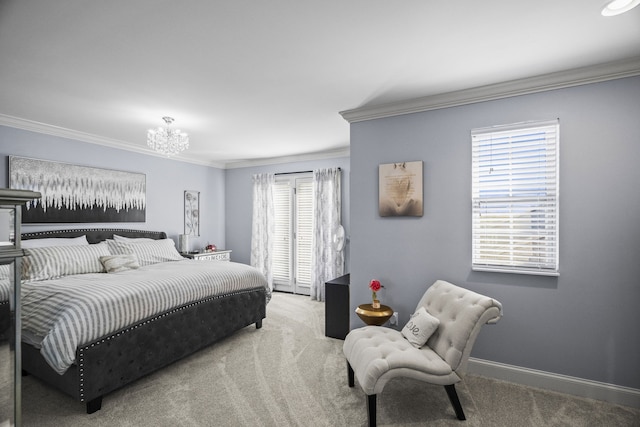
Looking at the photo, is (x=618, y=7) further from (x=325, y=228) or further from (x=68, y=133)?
(x=68, y=133)

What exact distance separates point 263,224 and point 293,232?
620 millimetres

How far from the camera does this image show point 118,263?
3.89 metres

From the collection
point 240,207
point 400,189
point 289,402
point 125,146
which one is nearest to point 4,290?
point 289,402

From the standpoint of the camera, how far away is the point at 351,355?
8.18ft

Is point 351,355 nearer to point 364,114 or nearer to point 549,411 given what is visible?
point 549,411

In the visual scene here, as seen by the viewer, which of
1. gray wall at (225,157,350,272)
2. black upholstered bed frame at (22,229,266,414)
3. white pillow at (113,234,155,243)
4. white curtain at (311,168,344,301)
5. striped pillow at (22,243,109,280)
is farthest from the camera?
gray wall at (225,157,350,272)

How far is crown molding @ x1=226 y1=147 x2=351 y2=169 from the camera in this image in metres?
5.54

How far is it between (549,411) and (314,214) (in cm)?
401

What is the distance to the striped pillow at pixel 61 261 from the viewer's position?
333cm

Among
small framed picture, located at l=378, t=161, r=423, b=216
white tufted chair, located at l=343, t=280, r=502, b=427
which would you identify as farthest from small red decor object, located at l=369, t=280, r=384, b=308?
small framed picture, located at l=378, t=161, r=423, b=216

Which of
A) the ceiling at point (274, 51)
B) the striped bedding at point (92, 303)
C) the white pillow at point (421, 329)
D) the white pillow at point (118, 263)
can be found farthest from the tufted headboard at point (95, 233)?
the white pillow at point (421, 329)

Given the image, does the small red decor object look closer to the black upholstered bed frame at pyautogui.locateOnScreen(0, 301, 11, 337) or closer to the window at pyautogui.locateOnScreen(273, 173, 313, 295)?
the black upholstered bed frame at pyautogui.locateOnScreen(0, 301, 11, 337)

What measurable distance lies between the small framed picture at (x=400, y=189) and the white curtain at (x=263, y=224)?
3238mm

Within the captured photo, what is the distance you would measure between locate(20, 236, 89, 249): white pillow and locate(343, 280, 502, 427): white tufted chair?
12.0 feet
